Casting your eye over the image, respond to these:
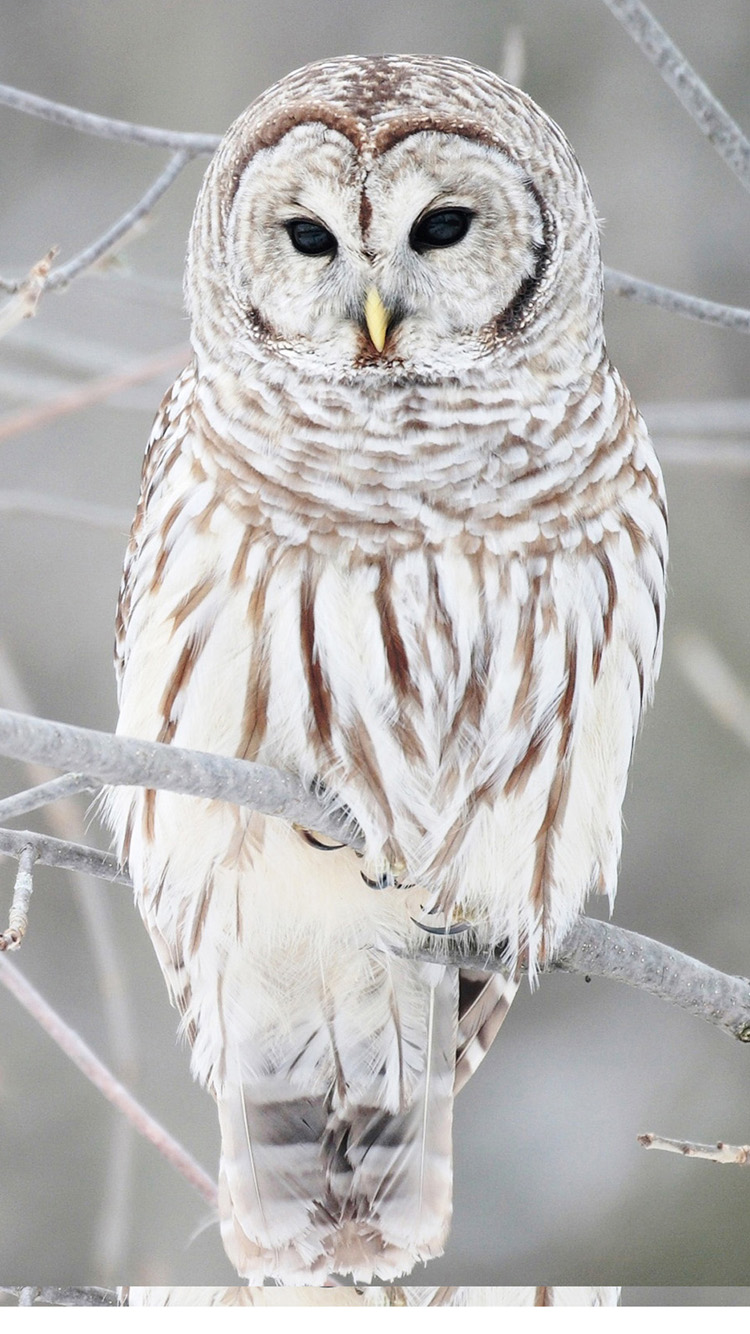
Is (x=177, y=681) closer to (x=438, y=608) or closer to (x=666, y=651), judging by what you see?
(x=438, y=608)

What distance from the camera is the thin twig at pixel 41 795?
146 cm

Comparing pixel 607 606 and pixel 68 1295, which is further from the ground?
pixel 607 606

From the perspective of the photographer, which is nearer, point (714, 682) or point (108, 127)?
point (108, 127)

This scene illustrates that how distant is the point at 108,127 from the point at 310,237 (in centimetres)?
46

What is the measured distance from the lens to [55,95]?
78.1 inches

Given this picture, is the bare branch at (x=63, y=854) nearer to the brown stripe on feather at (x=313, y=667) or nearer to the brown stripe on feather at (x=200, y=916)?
the brown stripe on feather at (x=200, y=916)

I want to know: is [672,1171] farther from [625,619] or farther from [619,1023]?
[625,619]

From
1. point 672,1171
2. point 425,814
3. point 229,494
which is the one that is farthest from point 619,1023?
point 229,494

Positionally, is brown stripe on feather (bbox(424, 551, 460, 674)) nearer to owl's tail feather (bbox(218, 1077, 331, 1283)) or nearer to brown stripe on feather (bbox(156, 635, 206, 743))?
brown stripe on feather (bbox(156, 635, 206, 743))

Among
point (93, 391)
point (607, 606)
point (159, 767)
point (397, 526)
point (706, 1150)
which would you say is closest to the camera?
point (159, 767)

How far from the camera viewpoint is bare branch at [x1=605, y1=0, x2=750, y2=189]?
Result: 171 centimetres

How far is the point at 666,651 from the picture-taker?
2090 millimetres

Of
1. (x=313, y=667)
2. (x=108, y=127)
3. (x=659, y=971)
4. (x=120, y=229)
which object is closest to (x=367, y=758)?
(x=313, y=667)

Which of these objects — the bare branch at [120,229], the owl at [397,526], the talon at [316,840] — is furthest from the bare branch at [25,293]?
the talon at [316,840]
